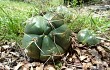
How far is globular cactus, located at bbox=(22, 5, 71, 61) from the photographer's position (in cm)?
238

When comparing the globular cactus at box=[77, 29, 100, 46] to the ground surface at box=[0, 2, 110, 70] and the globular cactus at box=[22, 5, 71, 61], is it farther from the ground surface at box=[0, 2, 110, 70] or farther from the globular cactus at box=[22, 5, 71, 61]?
the globular cactus at box=[22, 5, 71, 61]

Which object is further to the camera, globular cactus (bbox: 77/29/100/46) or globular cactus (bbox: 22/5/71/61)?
globular cactus (bbox: 77/29/100/46)

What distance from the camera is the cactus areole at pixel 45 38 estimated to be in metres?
2.38

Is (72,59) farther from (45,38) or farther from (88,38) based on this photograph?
(45,38)

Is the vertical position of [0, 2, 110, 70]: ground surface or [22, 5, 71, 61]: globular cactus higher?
[22, 5, 71, 61]: globular cactus

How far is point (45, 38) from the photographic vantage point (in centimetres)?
238

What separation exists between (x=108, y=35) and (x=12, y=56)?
1120 mm

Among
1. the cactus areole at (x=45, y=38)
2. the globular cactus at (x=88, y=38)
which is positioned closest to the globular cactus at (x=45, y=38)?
the cactus areole at (x=45, y=38)

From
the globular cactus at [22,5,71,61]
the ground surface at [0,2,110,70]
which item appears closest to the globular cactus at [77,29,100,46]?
the ground surface at [0,2,110,70]

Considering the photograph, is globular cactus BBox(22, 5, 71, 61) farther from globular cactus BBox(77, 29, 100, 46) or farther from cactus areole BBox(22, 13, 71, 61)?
globular cactus BBox(77, 29, 100, 46)

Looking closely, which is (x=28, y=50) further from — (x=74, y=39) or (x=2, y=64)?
(x=74, y=39)

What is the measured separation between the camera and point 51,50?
2406mm

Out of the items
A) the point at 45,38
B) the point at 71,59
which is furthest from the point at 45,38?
the point at 71,59

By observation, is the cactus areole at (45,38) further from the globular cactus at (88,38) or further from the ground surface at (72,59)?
the globular cactus at (88,38)
